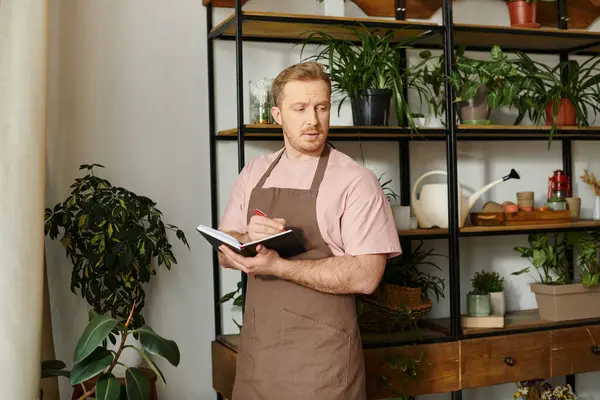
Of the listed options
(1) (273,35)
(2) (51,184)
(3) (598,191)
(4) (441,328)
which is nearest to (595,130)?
(3) (598,191)

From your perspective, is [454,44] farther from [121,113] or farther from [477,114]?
[121,113]

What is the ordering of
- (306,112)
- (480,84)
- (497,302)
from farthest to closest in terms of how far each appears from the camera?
(497,302), (480,84), (306,112)

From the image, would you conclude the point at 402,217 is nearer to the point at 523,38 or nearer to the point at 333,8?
the point at 333,8

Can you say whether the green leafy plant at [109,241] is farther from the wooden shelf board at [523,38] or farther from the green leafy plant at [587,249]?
the green leafy plant at [587,249]

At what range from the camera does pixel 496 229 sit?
12.1 feet

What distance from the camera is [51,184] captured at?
134 inches

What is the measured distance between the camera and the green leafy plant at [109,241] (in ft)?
10.2

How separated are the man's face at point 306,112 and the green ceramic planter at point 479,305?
147cm

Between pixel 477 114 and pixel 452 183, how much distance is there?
0.36 metres

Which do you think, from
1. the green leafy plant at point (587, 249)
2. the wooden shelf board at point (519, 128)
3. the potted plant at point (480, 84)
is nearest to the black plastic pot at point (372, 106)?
the potted plant at point (480, 84)

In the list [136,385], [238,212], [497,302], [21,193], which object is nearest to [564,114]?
[497,302]

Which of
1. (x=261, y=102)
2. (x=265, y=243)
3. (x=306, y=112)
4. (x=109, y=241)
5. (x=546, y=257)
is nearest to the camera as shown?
(x=265, y=243)

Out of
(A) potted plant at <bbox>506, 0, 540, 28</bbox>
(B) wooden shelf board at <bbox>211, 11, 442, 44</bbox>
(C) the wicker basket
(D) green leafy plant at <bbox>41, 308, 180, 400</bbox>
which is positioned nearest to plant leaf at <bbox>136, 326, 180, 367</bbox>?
(D) green leafy plant at <bbox>41, 308, 180, 400</bbox>

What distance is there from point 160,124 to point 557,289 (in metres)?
1.91
